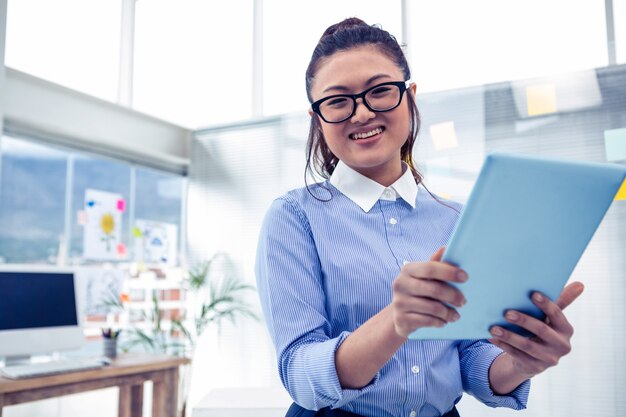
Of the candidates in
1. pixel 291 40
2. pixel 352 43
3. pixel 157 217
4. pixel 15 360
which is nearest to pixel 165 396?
pixel 15 360

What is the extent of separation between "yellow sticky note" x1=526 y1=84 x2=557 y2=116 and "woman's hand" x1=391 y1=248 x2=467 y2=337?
331 centimetres

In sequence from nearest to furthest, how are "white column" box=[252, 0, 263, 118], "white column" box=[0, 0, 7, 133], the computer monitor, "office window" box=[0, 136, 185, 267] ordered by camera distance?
the computer monitor, "white column" box=[0, 0, 7, 133], "office window" box=[0, 136, 185, 267], "white column" box=[252, 0, 263, 118]

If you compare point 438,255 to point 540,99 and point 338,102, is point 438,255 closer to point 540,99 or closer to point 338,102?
point 338,102

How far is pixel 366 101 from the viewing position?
3.24 feet

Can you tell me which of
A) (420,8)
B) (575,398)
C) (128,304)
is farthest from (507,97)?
(128,304)

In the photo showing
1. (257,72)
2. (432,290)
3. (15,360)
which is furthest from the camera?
(257,72)

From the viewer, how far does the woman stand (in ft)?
2.66

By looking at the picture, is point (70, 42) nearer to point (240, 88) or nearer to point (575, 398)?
point (240, 88)

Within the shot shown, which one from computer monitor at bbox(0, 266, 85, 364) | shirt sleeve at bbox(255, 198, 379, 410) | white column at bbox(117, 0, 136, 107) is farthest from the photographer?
white column at bbox(117, 0, 136, 107)

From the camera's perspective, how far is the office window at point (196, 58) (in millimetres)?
4918

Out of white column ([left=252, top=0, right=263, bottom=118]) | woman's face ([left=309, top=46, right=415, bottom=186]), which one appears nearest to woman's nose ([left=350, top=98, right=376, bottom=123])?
woman's face ([left=309, top=46, right=415, bottom=186])

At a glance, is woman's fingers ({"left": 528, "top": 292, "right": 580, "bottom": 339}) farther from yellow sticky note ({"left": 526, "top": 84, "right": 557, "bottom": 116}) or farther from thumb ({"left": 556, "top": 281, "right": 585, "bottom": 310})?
yellow sticky note ({"left": 526, "top": 84, "right": 557, "bottom": 116})

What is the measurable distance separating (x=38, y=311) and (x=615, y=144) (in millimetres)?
3303

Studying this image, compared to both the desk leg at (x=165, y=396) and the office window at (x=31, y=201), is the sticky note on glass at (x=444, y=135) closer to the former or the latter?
the desk leg at (x=165, y=396)
